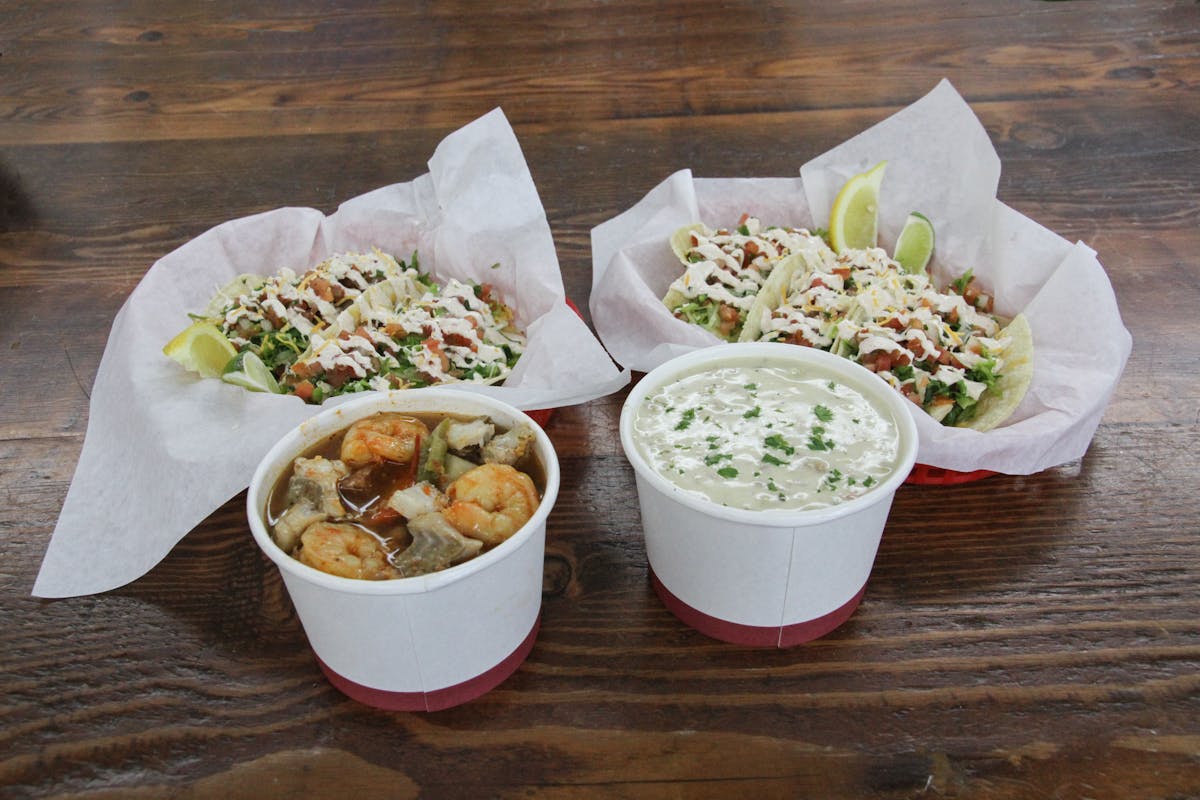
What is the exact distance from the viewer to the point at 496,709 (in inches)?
64.5

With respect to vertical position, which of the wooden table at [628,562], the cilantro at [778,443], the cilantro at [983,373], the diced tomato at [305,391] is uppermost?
the cilantro at [778,443]

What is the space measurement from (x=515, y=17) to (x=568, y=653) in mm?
3229

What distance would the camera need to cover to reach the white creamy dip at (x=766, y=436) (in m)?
1.62

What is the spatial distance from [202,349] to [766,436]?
1130 millimetres

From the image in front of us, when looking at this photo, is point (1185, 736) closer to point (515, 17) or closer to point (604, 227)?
point (604, 227)

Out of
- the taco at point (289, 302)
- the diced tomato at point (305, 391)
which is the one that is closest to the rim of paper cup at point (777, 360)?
the diced tomato at point (305, 391)

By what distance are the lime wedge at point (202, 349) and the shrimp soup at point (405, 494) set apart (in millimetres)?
496

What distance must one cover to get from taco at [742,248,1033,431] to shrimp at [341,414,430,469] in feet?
2.72

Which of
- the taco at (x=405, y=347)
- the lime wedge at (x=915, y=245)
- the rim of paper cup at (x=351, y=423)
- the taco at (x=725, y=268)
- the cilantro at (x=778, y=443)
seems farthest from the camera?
the lime wedge at (x=915, y=245)

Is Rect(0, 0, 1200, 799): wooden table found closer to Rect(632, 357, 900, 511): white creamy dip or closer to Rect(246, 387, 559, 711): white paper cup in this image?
Rect(246, 387, 559, 711): white paper cup

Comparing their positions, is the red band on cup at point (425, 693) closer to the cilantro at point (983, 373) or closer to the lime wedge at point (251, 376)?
the lime wedge at point (251, 376)

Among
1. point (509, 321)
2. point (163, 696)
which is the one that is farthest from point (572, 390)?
point (163, 696)

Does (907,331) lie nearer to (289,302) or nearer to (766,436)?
(766,436)

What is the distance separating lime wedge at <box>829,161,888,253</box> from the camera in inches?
101
